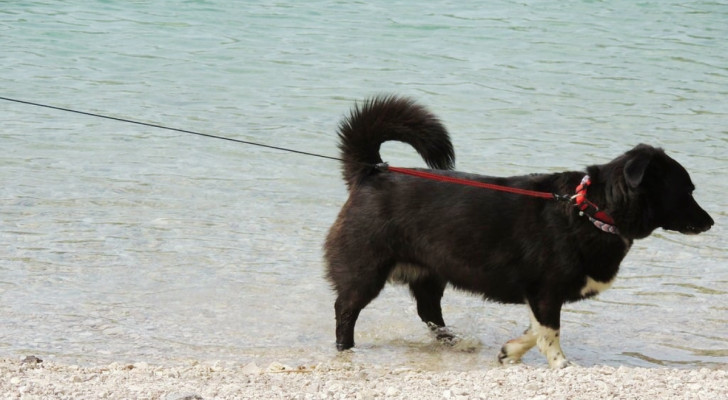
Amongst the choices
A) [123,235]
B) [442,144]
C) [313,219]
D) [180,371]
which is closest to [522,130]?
[313,219]

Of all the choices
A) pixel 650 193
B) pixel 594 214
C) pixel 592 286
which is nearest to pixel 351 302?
pixel 592 286

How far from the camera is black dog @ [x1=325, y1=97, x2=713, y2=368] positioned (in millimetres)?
4934

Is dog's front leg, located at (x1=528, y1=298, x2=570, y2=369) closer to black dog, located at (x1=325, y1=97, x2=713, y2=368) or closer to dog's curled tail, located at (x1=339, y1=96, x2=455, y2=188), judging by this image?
black dog, located at (x1=325, y1=97, x2=713, y2=368)

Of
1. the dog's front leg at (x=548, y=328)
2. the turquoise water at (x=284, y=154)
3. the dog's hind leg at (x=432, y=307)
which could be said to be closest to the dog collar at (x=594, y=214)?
the dog's front leg at (x=548, y=328)

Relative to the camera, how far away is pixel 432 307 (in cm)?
586

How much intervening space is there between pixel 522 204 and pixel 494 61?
10.1 m

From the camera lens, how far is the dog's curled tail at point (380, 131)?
542 cm

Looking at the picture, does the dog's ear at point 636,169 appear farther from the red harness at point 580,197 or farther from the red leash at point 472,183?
the red leash at point 472,183

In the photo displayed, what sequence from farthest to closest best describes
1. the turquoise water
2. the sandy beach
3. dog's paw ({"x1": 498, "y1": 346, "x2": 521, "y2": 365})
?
the turquoise water
dog's paw ({"x1": 498, "y1": 346, "x2": 521, "y2": 365})
the sandy beach

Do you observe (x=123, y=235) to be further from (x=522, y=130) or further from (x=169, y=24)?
(x=169, y=24)

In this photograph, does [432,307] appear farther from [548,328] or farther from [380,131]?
[380,131]

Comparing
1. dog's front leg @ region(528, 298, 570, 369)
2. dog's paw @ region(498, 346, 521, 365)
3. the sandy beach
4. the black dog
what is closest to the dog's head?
the black dog

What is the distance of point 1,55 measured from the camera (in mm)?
13914

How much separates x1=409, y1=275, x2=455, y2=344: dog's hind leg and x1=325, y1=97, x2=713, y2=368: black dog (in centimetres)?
18
